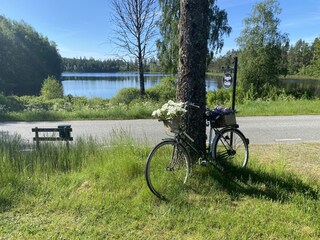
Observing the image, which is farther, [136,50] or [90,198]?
[136,50]

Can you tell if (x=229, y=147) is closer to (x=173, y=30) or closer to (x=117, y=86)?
(x=173, y=30)

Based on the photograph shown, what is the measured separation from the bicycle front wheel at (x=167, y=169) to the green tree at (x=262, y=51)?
27.5 metres

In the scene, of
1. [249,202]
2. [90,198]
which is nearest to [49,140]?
[90,198]

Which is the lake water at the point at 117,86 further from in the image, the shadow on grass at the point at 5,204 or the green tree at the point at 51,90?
the shadow on grass at the point at 5,204

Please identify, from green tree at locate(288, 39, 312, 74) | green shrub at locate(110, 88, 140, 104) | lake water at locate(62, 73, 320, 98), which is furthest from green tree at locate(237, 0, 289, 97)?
green tree at locate(288, 39, 312, 74)

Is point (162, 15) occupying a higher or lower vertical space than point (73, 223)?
higher

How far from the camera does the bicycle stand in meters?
3.67

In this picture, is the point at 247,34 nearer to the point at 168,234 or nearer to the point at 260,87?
the point at 260,87

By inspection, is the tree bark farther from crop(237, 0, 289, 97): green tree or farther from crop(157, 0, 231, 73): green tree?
crop(237, 0, 289, 97): green tree

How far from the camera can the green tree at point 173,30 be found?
2338cm

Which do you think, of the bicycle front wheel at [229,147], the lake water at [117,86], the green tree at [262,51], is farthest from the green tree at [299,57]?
the bicycle front wheel at [229,147]

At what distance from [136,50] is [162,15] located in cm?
410

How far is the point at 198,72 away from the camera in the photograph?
4.16 meters

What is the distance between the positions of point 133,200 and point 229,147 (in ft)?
6.80
